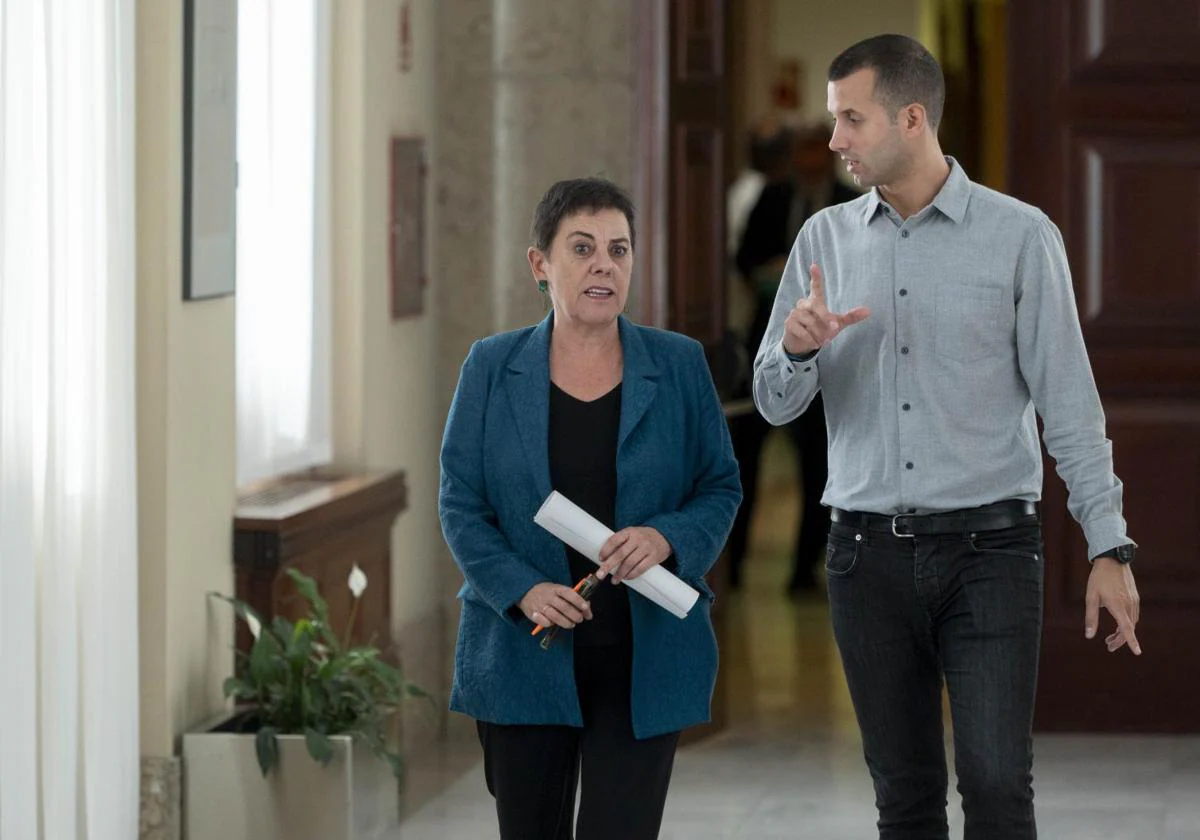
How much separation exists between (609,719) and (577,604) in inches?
9.5

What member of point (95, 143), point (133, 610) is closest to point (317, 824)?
point (133, 610)

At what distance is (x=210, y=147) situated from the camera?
16.0 feet

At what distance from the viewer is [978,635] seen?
130 inches

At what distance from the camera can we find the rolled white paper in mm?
3031

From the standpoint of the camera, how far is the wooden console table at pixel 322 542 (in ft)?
16.8

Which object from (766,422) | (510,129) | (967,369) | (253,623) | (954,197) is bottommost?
(253,623)

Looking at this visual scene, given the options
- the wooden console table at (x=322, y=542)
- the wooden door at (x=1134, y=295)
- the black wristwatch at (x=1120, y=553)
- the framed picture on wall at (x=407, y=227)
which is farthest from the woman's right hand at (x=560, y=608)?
the wooden door at (x=1134, y=295)

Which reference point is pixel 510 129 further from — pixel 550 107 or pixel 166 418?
pixel 166 418

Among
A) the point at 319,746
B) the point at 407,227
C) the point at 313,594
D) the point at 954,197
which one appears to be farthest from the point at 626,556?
the point at 407,227

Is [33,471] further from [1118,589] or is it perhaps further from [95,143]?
[1118,589]

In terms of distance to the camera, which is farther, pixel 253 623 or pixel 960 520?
pixel 253 623

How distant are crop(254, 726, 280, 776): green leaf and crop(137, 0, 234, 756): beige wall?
0.70 feet

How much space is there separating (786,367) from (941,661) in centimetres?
57

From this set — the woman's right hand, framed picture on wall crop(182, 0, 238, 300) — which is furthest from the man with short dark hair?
framed picture on wall crop(182, 0, 238, 300)
